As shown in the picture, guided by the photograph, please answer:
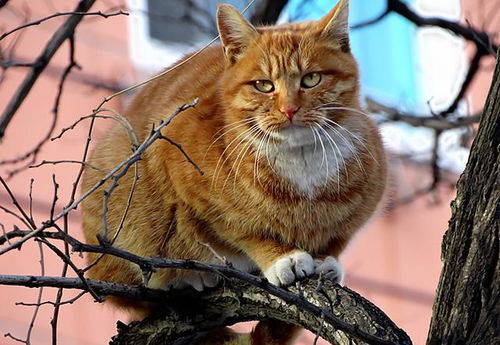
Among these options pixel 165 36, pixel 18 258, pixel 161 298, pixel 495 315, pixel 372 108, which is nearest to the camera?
pixel 495 315

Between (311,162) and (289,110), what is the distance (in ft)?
0.86

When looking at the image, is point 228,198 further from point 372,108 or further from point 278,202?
point 372,108

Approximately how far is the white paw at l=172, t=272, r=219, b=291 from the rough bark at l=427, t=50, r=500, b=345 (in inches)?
37.0

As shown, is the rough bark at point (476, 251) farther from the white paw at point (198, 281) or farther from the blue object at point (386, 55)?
the blue object at point (386, 55)

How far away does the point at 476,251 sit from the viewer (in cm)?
223

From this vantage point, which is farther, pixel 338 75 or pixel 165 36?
pixel 165 36

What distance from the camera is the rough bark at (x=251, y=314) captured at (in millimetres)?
2469

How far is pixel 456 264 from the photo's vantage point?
228 cm

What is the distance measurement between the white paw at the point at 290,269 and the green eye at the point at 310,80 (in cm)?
50

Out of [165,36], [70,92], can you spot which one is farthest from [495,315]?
[165,36]

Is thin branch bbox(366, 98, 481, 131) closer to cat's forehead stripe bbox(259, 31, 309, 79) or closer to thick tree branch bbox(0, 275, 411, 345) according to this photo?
cat's forehead stripe bbox(259, 31, 309, 79)

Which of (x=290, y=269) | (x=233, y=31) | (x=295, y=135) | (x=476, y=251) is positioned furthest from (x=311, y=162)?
(x=476, y=251)

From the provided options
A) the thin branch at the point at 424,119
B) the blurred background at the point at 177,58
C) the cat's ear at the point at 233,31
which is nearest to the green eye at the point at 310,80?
the cat's ear at the point at 233,31

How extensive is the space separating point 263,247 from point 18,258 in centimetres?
339
